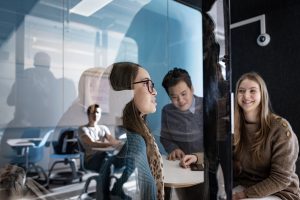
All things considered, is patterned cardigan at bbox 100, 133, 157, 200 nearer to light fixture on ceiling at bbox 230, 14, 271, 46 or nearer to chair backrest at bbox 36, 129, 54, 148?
chair backrest at bbox 36, 129, 54, 148

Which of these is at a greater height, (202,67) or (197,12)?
(197,12)

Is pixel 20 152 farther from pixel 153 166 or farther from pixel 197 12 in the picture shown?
pixel 197 12

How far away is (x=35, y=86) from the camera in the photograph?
1.60 feet

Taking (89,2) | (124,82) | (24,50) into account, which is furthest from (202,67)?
(24,50)

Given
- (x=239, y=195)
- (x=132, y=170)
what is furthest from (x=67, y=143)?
(x=239, y=195)

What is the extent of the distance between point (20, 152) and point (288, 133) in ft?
4.42

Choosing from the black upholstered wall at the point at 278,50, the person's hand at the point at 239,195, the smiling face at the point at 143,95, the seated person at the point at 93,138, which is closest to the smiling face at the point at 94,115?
the seated person at the point at 93,138

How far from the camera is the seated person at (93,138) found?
1.80 feet

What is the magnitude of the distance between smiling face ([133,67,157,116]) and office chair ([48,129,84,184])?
180 millimetres

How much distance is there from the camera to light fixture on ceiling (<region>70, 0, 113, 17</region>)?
536mm

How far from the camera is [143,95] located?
25.2 inches

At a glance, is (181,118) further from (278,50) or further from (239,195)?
(278,50)

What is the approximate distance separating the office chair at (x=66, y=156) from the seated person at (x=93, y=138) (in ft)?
0.06

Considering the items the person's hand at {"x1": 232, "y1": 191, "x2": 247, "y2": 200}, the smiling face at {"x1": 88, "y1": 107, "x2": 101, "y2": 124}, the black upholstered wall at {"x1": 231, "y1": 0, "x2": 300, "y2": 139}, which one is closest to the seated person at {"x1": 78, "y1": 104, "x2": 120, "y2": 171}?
the smiling face at {"x1": 88, "y1": 107, "x2": 101, "y2": 124}
